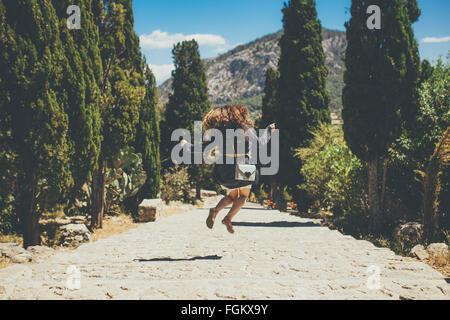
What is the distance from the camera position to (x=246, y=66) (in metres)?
162

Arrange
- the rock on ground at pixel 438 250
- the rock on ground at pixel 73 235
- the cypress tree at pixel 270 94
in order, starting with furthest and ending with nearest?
the cypress tree at pixel 270 94 < the rock on ground at pixel 73 235 < the rock on ground at pixel 438 250

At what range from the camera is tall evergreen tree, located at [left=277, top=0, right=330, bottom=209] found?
1759cm

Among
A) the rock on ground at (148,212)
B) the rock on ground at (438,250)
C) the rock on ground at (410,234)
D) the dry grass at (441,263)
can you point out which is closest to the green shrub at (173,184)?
the rock on ground at (148,212)

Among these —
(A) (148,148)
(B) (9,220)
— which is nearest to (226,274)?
(B) (9,220)

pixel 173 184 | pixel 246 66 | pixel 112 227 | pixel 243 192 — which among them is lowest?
pixel 112 227

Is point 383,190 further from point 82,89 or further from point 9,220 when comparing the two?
point 9,220

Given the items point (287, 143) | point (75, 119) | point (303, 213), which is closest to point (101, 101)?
point (75, 119)

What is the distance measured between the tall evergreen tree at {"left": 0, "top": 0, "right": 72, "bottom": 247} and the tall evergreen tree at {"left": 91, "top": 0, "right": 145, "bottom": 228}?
9.47 ft

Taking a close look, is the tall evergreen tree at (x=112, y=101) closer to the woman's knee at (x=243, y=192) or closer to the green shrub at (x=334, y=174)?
the woman's knee at (x=243, y=192)

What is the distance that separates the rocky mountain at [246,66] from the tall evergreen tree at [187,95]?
109156 millimetres

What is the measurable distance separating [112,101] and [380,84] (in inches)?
311

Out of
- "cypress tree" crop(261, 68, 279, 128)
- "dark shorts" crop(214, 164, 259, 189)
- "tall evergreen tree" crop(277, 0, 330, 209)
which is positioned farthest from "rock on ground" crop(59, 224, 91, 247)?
"cypress tree" crop(261, 68, 279, 128)

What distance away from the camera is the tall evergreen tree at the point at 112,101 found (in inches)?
440
